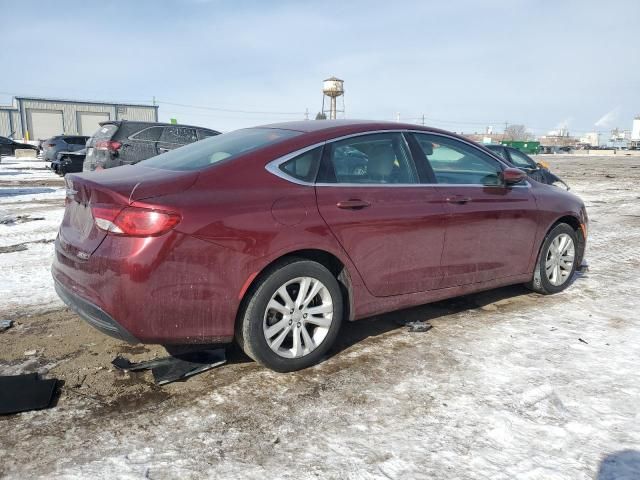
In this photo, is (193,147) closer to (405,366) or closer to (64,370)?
(64,370)

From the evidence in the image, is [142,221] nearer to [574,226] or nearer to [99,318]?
[99,318]

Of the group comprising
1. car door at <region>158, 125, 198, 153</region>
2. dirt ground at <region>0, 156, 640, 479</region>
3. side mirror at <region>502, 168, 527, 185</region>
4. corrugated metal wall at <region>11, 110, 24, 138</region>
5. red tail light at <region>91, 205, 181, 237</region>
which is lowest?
dirt ground at <region>0, 156, 640, 479</region>

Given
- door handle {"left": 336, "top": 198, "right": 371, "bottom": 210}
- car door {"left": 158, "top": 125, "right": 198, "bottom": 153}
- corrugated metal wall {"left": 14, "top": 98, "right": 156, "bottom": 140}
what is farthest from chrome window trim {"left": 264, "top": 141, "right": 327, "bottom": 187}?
corrugated metal wall {"left": 14, "top": 98, "right": 156, "bottom": 140}

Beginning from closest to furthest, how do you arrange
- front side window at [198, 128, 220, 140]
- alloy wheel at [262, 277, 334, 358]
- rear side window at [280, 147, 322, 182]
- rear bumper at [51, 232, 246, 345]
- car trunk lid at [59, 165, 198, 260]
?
rear bumper at [51, 232, 246, 345] < car trunk lid at [59, 165, 198, 260] < alloy wheel at [262, 277, 334, 358] < rear side window at [280, 147, 322, 182] < front side window at [198, 128, 220, 140]

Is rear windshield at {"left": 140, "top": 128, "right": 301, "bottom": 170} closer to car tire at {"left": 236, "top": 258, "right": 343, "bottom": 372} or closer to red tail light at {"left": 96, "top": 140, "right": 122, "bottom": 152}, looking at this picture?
car tire at {"left": 236, "top": 258, "right": 343, "bottom": 372}

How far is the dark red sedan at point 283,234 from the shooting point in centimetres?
274

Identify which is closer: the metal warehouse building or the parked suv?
the parked suv

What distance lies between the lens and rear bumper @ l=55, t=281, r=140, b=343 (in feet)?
9.04

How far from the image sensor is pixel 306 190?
3.19 meters

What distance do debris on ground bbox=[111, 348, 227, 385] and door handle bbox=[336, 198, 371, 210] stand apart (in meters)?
1.26

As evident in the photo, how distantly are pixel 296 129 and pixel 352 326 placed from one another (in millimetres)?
1651

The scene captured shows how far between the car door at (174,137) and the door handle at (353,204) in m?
7.89

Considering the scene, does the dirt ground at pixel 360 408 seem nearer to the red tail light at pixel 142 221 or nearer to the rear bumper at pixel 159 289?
the rear bumper at pixel 159 289

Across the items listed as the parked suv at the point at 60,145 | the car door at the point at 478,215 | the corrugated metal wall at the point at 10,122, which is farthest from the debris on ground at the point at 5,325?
the corrugated metal wall at the point at 10,122
